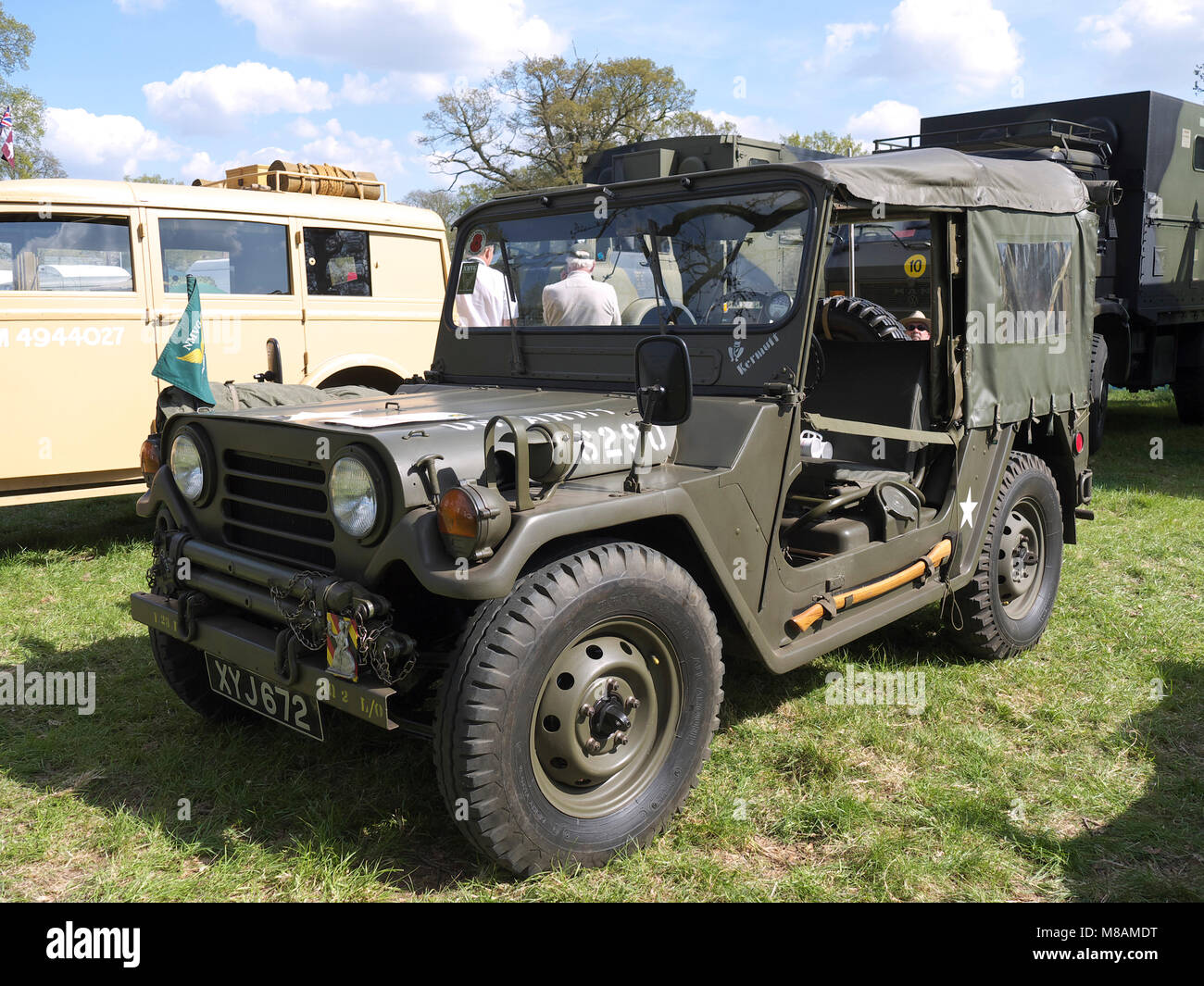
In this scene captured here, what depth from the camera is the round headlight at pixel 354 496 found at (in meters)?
2.85

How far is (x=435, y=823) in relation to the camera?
10.8 feet

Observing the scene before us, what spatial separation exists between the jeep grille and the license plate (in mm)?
389

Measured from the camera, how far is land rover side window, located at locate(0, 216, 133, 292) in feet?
21.1

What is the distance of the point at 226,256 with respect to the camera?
7.36 meters

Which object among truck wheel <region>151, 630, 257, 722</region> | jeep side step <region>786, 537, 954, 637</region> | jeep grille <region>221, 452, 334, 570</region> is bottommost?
A: truck wheel <region>151, 630, 257, 722</region>

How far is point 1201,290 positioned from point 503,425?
33.6ft

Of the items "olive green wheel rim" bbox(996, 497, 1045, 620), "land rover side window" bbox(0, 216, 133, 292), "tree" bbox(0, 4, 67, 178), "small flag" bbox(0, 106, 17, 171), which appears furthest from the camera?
"tree" bbox(0, 4, 67, 178)

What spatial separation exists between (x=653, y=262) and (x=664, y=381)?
3.03ft

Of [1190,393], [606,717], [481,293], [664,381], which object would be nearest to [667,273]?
[664,381]

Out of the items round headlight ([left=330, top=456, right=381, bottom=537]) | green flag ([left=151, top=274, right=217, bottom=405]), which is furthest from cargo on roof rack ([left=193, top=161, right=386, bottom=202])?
round headlight ([left=330, top=456, right=381, bottom=537])

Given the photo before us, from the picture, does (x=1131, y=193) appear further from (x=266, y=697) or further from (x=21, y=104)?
(x=21, y=104)

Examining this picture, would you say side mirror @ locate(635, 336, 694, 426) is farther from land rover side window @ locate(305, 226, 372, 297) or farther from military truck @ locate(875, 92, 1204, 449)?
military truck @ locate(875, 92, 1204, 449)
